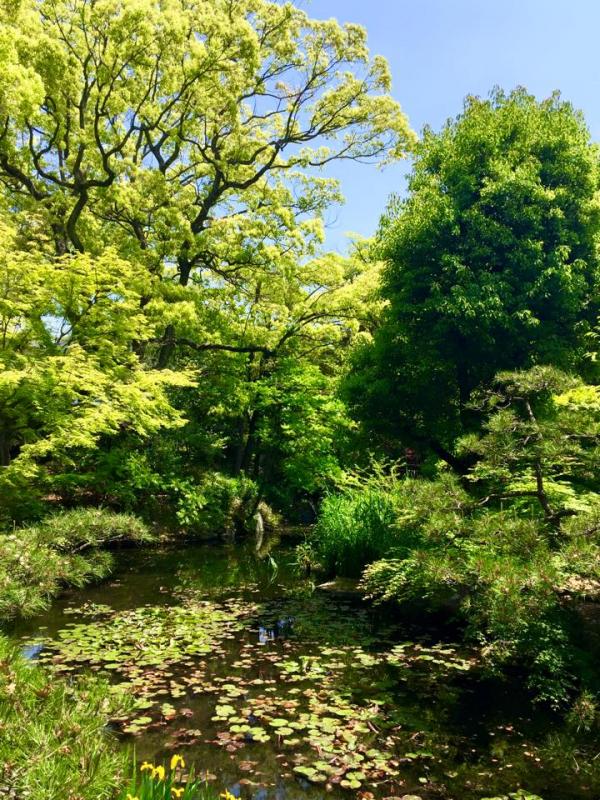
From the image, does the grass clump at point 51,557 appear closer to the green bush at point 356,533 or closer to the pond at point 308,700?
the pond at point 308,700

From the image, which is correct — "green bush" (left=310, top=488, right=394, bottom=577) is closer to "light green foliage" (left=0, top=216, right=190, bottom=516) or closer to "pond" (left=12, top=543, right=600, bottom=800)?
"pond" (left=12, top=543, right=600, bottom=800)

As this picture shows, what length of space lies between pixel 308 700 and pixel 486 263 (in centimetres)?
743

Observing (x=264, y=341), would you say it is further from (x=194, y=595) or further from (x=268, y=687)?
(x=268, y=687)

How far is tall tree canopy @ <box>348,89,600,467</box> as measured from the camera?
8586 mm

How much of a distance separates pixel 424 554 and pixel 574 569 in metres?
1.29

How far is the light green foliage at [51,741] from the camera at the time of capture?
6.86ft

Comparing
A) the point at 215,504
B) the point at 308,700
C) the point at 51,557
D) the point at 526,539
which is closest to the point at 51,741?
the point at 308,700

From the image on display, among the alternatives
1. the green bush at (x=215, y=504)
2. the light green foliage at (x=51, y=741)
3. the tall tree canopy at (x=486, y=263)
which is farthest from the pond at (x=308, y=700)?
the green bush at (x=215, y=504)

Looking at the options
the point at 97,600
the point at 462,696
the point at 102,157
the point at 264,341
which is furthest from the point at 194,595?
the point at 102,157

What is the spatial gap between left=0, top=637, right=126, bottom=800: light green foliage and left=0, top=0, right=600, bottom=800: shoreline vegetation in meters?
0.02

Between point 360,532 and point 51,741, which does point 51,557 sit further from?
point 51,741

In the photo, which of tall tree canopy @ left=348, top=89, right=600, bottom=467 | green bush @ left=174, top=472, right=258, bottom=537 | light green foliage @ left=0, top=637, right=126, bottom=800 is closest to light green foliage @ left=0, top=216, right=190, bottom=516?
green bush @ left=174, top=472, right=258, bottom=537

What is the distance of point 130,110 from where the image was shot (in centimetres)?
1388

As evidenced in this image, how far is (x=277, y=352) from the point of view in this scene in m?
17.3
